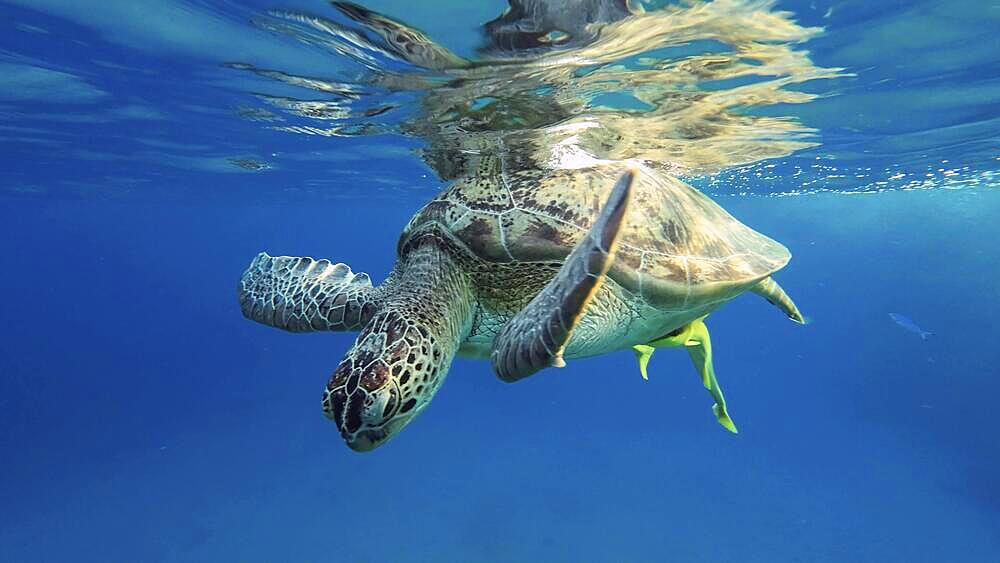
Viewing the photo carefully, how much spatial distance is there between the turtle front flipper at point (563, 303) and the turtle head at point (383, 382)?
0.53 metres

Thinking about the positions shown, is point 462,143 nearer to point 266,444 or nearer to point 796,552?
point 796,552

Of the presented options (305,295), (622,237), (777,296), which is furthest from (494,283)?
(777,296)

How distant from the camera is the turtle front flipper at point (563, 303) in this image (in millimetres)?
2158

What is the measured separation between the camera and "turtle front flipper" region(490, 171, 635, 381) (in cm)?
216

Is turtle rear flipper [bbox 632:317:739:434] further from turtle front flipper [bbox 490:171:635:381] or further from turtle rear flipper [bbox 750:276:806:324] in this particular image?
turtle front flipper [bbox 490:171:635:381]

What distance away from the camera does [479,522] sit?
647 inches

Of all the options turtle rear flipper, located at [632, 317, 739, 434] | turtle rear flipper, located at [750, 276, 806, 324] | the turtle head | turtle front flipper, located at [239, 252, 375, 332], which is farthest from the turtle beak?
turtle rear flipper, located at [750, 276, 806, 324]

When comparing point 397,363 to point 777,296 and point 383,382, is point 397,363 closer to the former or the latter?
point 383,382

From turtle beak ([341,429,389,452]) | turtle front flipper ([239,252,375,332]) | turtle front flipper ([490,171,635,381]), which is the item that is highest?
turtle front flipper ([490,171,635,381])

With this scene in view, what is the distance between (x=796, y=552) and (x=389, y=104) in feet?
52.9

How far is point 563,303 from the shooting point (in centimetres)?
228

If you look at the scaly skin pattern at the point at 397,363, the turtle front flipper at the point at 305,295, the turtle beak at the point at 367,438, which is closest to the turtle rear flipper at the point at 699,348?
the scaly skin pattern at the point at 397,363

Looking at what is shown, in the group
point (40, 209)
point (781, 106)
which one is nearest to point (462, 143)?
point (781, 106)

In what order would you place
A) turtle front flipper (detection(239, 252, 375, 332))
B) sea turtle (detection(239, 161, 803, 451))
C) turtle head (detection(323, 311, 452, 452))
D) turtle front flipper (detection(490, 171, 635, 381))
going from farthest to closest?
turtle front flipper (detection(239, 252, 375, 332))
sea turtle (detection(239, 161, 803, 451))
turtle head (detection(323, 311, 452, 452))
turtle front flipper (detection(490, 171, 635, 381))
